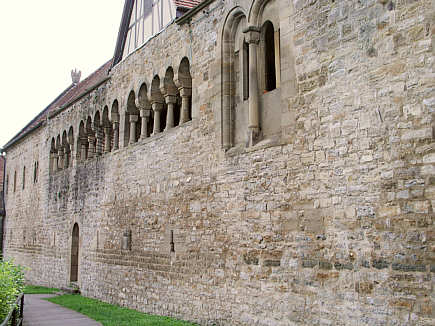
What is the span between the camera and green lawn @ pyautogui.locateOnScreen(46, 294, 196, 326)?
948 cm

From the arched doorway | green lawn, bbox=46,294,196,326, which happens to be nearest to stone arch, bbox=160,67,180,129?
green lawn, bbox=46,294,196,326

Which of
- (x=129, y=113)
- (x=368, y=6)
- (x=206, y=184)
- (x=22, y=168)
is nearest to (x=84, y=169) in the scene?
(x=129, y=113)

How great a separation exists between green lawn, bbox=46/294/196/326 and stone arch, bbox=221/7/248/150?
3626mm

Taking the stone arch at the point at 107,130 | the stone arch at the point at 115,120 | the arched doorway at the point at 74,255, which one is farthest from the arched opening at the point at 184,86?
the arched doorway at the point at 74,255

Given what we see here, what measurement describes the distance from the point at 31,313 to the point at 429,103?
33.3 feet

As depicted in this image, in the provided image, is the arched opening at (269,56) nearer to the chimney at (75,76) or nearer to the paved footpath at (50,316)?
the paved footpath at (50,316)

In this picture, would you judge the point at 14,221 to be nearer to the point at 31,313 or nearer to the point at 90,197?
the point at 90,197

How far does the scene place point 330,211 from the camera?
6.81 m

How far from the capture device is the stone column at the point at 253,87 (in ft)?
27.8

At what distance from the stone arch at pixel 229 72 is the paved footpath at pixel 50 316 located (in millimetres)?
4710

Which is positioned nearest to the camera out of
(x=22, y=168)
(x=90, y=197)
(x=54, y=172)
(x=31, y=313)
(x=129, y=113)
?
(x=31, y=313)

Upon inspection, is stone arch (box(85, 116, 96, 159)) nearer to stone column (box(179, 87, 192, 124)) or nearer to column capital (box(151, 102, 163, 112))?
column capital (box(151, 102, 163, 112))

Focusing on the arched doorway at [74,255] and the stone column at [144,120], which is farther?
the arched doorway at [74,255]

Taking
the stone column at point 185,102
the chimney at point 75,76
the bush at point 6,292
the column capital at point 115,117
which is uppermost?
the chimney at point 75,76
